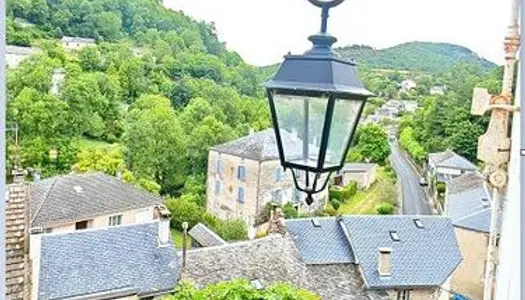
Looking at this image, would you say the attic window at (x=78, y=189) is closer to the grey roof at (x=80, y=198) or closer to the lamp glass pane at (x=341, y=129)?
the grey roof at (x=80, y=198)

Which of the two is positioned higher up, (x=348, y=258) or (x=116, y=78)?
(x=116, y=78)

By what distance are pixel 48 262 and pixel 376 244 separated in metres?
2.58

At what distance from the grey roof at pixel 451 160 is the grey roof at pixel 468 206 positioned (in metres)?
1.28

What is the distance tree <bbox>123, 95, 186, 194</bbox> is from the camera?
17.6 feet

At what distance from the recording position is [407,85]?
2145mm

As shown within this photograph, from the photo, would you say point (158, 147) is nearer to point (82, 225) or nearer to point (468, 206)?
point (82, 225)

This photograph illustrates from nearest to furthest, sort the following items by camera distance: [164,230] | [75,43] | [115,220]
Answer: [75,43] < [164,230] < [115,220]

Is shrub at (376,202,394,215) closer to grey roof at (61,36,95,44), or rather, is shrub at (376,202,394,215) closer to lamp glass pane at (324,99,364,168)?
grey roof at (61,36,95,44)

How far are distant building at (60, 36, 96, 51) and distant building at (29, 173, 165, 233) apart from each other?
55.6 inches

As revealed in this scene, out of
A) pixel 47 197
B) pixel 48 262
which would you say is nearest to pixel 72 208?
pixel 47 197

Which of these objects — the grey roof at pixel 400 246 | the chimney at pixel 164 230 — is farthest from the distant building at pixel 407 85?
the grey roof at pixel 400 246

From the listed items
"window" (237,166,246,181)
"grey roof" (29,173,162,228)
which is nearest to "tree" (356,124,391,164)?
"grey roof" (29,173,162,228)

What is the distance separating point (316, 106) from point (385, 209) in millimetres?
4431

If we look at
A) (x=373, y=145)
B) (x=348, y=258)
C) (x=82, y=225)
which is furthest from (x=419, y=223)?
(x=82, y=225)
